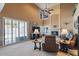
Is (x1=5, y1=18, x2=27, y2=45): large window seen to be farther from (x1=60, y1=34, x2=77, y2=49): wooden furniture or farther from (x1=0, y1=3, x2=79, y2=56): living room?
(x1=60, y1=34, x2=77, y2=49): wooden furniture

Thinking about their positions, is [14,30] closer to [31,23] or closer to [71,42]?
[31,23]

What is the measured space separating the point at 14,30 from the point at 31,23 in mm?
497

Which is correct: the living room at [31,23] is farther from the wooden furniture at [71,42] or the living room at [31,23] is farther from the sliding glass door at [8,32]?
the wooden furniture at [71,42]

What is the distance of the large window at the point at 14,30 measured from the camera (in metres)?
3.94

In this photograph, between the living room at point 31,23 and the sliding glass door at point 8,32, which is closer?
the living room at point 31,23

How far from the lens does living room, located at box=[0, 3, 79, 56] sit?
379 centimetres

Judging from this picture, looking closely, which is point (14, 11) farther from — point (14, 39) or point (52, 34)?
point (52, 34)

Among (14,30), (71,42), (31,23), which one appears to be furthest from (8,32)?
(71,42)

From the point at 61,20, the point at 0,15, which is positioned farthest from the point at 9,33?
the point at 61,20

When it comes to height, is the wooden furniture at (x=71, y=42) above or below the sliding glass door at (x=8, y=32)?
below

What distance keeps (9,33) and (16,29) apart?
0.67ft

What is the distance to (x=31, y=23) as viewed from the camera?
13.7 ft

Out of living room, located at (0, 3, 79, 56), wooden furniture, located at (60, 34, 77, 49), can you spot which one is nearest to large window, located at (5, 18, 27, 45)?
living room, located at (0, 3, 79, 56)

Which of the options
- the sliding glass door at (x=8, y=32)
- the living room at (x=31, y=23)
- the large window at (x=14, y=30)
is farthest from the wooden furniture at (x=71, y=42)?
the sliding glass door at (x=8, y=32)
